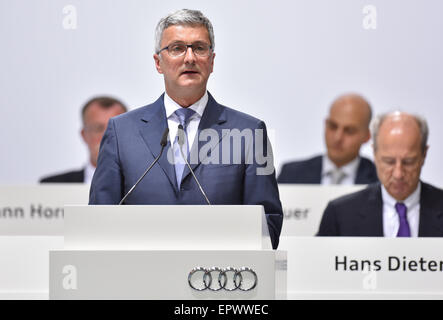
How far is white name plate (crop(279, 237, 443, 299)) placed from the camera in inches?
205

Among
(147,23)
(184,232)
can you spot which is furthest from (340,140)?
(184,232)

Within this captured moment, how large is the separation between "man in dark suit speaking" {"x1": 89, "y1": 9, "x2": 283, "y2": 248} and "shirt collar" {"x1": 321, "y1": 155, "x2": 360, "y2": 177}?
69.3 inches

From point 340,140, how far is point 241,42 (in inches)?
32.8

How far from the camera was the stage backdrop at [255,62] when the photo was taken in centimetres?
529

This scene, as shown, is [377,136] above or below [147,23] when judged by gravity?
below

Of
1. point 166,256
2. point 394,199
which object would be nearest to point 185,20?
point 166,256

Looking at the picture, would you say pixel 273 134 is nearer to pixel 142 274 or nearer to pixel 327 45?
pixel 327 45

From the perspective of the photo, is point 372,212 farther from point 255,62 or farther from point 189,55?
point 189,55

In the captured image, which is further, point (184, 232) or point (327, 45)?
point (327, 45)

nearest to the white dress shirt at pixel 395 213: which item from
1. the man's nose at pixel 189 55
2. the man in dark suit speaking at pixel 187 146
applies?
the man in dark suit speaking at pixel 187 146

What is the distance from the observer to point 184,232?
2.82 m

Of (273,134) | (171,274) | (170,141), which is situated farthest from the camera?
(273,134)

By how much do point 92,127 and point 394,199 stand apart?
1855 mm

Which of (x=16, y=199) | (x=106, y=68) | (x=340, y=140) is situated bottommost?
(x=16, y=199)
